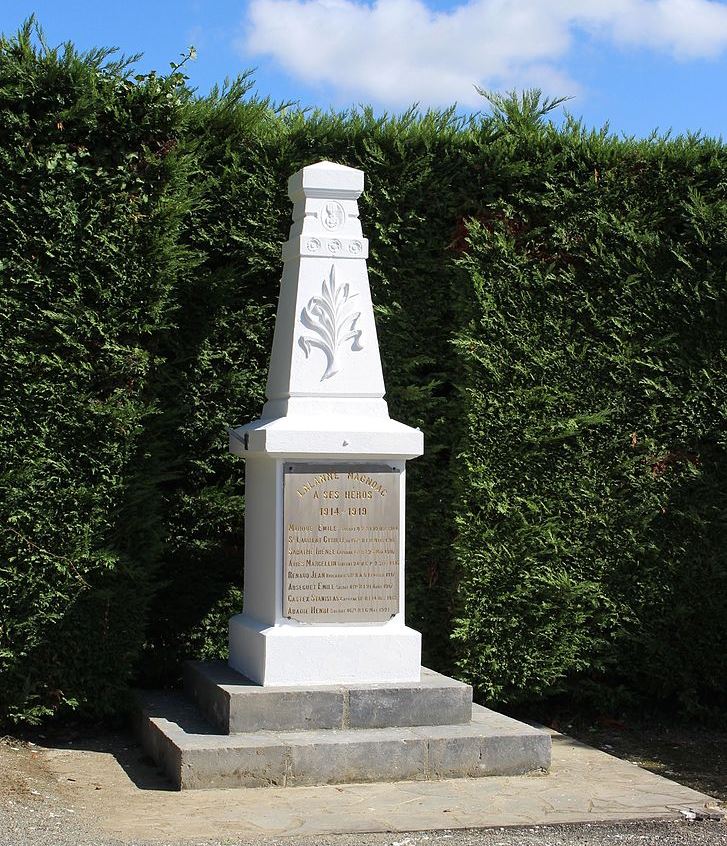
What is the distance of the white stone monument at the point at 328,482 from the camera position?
696cm

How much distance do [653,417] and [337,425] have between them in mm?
2627

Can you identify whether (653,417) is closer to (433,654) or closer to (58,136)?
(433,654)

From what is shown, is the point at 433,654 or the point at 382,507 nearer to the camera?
the point at 382,507

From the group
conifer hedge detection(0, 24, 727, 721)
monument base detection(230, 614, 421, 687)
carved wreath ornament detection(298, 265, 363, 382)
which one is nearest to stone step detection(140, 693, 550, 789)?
monument base detection(230, 614, 421, 687)

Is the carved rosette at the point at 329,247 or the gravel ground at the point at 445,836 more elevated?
the carved rosette at the point at 329,247

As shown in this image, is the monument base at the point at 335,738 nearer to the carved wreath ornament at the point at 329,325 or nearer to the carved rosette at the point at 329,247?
the carved wreath ornament at the point at 329,325

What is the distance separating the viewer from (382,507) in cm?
714

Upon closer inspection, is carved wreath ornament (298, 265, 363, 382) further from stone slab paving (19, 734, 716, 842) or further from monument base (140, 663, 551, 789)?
stone slab paving (19, 734, 716, 842)

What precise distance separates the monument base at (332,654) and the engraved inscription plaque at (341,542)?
0.09 meters

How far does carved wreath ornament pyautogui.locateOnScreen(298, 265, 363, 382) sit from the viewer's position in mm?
7172

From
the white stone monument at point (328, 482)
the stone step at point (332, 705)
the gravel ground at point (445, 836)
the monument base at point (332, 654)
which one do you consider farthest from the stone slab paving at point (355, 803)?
the white stone monument at point (328, 482)

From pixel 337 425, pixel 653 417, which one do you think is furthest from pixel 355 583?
pixel 653 417

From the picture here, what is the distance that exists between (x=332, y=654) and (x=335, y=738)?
59 centimetres

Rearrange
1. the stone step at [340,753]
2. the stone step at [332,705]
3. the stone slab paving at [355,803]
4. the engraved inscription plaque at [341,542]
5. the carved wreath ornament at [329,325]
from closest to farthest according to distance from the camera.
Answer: the stone slab paving at [355,803] < the stone step at [340,753] < the stone step at [332,705] < the engraved inscription plaque at [341,542] < the carved wreath ornament at [329,325]
